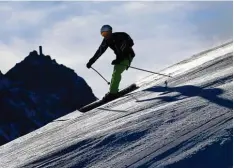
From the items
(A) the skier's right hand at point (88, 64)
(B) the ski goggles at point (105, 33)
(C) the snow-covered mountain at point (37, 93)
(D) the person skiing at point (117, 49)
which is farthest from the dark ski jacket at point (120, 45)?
(C) the snow-covered mountain at point (37, 93)

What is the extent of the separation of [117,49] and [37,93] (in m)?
163

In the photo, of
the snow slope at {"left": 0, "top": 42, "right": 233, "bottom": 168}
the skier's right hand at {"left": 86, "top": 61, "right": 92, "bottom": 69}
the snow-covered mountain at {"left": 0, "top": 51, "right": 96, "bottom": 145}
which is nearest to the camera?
the snow slope at {"left": 0, "top": 42, "right": 233, "bottom": 168}

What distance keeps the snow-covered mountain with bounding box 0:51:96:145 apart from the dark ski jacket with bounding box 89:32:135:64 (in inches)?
5547

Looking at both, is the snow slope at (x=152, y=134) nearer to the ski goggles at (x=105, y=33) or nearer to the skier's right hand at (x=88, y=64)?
the ski goggles at (x=105, y=33)

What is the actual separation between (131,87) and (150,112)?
568 cm

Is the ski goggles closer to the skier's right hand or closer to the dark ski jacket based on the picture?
the dark ski jacket

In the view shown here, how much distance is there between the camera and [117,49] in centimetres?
1518

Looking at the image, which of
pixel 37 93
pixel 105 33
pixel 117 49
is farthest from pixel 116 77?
pixel 37 93

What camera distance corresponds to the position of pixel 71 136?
1102 cm

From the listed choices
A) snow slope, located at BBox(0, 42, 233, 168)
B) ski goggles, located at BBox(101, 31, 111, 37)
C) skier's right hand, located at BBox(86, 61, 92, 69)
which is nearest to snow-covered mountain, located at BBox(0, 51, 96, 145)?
skier's right hand, located at BBox(86, 61, 92, 69)

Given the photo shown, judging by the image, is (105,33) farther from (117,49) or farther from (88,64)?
(88,64)

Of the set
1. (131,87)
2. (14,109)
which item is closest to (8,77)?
(14,109)

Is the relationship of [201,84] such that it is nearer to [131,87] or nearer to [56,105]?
[131,87]

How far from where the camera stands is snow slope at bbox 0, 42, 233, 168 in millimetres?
7930
